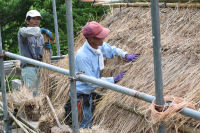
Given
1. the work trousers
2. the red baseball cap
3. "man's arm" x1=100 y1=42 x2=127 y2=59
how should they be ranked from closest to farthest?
the red baseball cap
the work trousers
"man's arm" x1=100 y1=42 x2=127 y2=59

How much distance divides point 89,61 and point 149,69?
0.62 m

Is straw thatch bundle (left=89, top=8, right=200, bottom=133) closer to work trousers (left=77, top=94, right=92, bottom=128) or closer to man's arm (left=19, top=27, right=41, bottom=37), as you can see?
work trousers (left=77, top=94, right=92, bottom=128)

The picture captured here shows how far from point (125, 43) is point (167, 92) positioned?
1537 mm

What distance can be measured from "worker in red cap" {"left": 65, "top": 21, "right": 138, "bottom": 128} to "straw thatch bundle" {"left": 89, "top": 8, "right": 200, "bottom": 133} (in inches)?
7.5

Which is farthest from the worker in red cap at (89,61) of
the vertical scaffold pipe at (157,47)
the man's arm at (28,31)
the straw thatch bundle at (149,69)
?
the vertical scaffold pipe at (157,47)

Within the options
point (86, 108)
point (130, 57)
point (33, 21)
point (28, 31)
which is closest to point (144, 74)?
point (130, 57)

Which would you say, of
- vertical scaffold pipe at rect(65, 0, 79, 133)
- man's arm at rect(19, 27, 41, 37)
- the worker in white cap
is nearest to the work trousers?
vertical scaffold pipe at rect(65, 0, 79, 133)

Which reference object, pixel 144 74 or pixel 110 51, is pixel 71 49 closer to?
pixel 144 74

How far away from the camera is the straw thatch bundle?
297 cm

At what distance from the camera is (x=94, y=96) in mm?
3924

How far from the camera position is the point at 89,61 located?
3701 mm

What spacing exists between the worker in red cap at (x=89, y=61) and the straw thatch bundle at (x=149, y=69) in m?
0.19

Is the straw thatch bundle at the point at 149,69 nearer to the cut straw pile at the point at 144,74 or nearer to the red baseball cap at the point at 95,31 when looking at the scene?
the cut straw pile at the point at 144,74

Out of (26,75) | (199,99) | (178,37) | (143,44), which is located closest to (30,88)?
(26,75)
